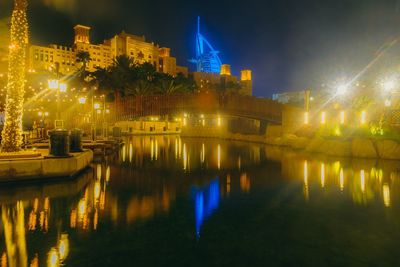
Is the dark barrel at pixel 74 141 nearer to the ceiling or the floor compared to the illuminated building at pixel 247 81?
nearer to the floor

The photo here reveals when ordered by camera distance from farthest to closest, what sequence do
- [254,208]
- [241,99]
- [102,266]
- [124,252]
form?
[241,99] < [254,208] < [124,252] < [102,266]

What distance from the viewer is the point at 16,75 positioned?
15.7 meters

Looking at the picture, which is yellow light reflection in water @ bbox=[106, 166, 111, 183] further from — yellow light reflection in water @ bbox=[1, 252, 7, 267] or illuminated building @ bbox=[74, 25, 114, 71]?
illuminated building @ bbox=[74, 25, 114, 71]

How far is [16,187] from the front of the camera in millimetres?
12656

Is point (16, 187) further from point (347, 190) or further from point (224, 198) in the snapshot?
point (347, 190)

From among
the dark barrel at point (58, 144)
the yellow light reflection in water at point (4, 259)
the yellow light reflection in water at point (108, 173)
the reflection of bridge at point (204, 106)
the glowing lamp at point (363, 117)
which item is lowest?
the yellow light reflection in water at point (4, 259)

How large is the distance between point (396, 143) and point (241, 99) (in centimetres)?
1960

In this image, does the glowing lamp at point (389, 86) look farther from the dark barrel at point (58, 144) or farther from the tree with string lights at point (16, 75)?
the tree with string lights at point (16, 75)

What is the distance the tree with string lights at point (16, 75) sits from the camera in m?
15.2

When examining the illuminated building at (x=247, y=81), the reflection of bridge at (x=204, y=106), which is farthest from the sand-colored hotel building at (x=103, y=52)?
the reflection of bridge at (x=204, y=106)

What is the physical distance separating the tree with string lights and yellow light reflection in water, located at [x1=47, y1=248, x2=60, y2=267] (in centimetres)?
1007

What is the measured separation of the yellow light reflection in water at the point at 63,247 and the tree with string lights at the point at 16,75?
9.38 meters

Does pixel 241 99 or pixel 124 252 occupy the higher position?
pixel 241 99

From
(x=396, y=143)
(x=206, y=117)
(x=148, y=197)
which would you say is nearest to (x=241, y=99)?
(x=396, y=143)
